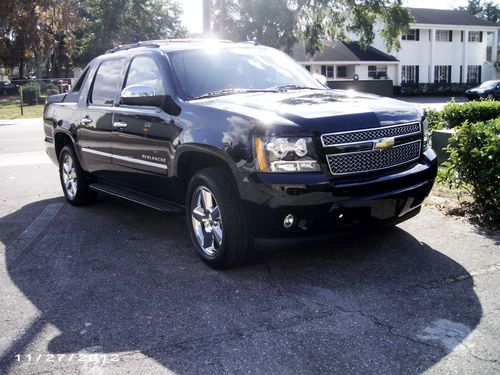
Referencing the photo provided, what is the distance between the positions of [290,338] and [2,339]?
187 cm

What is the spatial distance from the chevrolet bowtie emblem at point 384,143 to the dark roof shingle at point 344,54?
40.8 metres

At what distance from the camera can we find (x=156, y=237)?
5.93 m

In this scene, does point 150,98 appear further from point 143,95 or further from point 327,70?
point 327,70

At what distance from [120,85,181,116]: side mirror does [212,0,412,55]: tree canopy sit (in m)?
29.3

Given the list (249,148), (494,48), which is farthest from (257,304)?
(494,48)

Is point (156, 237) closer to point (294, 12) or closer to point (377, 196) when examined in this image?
point (377, 196)

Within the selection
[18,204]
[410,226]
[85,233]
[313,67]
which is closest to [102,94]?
[85,233]

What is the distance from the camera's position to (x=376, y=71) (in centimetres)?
4619

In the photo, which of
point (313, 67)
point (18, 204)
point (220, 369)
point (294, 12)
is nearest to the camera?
point (220, 369)

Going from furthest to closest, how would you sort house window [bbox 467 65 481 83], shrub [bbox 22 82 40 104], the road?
house window [bbox 467 65 481 83]
shrub [bbox 22 82 40 104]
the road

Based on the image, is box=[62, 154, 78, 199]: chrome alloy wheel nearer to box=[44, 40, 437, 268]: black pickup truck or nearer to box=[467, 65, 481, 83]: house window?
box=[44, 40, 437, 268]: black pickup truck

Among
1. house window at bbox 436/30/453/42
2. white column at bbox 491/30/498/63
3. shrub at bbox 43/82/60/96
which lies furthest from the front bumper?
white column at bbox 491/30/498/63

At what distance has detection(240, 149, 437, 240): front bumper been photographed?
417 centimetres

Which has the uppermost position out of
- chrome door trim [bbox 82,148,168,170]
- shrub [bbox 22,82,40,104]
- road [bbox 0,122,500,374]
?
shrub [bbox 22,82,40,104]
